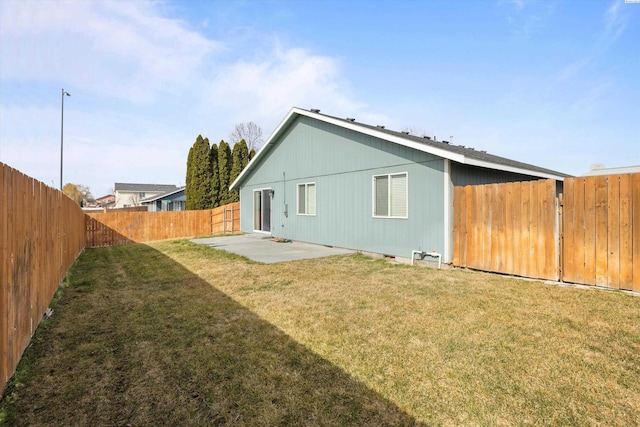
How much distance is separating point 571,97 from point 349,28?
31.0 ft

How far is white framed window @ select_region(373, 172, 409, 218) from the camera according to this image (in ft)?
28.1

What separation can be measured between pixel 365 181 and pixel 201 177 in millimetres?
17382

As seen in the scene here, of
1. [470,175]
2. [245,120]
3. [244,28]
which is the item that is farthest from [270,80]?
[245,120]

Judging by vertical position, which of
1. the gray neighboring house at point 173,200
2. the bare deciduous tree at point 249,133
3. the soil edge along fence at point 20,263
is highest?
the bare deciduous tree at point 249,133

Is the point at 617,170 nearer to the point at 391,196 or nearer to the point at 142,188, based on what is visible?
the point at 391,196

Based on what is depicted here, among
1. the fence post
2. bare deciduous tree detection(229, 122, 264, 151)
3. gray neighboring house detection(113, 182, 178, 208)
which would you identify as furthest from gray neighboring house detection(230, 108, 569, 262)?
gray neighboring house detection(113, 182, 178, 208)

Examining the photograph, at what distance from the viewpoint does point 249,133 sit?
38.7 m

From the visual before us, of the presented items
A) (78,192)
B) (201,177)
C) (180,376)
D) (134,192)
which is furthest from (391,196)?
(78,192)

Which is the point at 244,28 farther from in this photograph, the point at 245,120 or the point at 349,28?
the point at 245,120

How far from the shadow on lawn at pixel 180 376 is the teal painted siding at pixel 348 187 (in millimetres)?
5176

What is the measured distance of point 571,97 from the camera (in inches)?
507

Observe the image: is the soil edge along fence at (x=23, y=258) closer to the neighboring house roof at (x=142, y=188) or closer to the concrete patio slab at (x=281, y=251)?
the concrete patio slab at (x=281, y=251)

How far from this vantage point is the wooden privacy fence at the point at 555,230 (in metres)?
5.18

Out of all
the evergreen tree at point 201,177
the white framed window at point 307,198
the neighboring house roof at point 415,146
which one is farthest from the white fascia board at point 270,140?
the evergreen tree at point 201,177
